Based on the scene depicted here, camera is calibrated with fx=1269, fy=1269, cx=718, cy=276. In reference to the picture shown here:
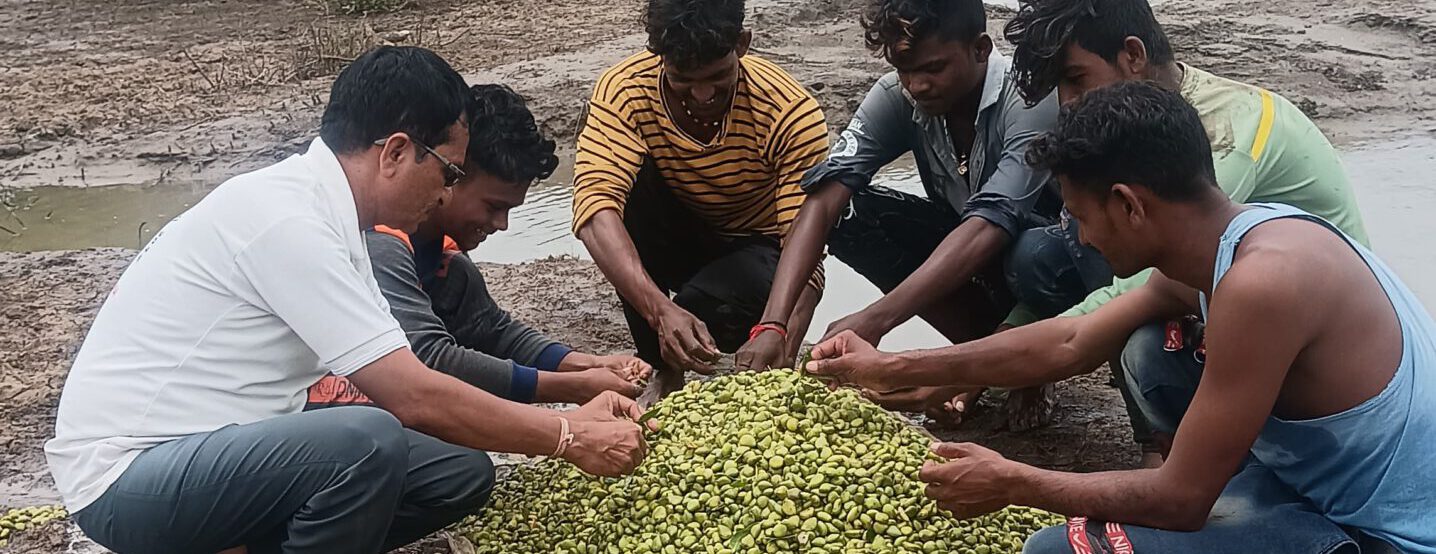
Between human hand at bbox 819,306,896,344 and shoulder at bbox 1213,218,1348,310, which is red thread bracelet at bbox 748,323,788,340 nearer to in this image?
human hand at bbox 819,306,896,344

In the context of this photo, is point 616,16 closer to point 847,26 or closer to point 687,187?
point 847,26

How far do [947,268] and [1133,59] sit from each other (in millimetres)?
804

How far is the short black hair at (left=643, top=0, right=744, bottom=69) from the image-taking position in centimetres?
375

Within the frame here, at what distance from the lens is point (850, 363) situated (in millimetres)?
3316

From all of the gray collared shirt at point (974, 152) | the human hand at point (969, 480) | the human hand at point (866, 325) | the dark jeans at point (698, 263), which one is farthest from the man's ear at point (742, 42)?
the human hand at point (969, 480)

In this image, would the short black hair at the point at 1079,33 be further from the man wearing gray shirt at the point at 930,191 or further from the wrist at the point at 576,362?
the wrist at the point at 576,362

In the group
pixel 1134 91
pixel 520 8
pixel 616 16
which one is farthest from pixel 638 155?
pixel 520 8

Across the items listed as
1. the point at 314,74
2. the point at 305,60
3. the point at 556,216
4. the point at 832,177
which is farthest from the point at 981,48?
the point at 305,60

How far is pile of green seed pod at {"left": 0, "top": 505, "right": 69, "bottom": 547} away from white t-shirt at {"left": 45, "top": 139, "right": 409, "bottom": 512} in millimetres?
1059

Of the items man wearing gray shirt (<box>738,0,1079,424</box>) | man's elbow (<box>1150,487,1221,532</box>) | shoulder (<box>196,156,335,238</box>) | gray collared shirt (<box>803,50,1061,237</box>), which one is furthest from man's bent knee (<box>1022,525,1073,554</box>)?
shoulder (<box>196,156,335,238</box>)

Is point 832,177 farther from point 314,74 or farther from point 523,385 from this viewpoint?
point 314,74

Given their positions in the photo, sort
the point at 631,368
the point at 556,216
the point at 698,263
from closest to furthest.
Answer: the point at 631,368 < the point at 698,263 < the point at 556,216

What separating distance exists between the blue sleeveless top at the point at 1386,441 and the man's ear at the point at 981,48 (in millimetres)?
1568

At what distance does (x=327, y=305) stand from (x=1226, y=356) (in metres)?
1.73
